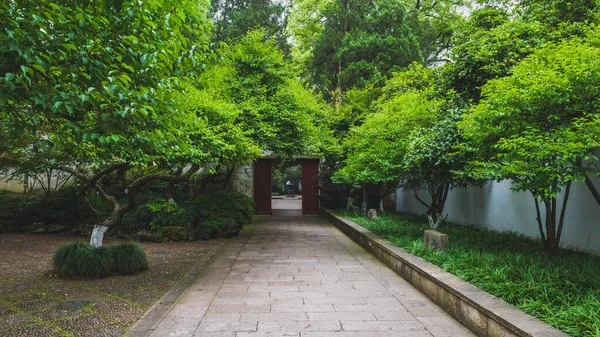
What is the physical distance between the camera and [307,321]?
3.77m

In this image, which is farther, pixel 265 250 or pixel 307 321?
pixel 265 250

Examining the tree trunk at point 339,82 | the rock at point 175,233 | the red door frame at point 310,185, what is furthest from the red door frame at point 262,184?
the rock at point 175,233

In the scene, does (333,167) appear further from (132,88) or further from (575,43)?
(132,88)

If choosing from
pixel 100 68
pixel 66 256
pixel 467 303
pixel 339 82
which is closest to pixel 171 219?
pixel 66 256

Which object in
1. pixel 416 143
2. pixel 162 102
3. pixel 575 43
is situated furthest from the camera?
pixel 416 143

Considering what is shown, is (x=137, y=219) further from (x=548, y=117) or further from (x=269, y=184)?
(x=548, y=117)

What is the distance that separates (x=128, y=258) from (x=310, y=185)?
41.7 ft

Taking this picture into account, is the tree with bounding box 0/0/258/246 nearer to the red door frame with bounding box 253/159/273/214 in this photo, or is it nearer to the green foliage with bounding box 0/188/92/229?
the green foliage with bounding box 0/188/92/229

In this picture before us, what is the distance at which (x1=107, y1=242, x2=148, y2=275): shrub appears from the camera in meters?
5.52

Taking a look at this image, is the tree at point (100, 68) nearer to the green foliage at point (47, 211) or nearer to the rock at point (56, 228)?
the rock at point (56, 228)

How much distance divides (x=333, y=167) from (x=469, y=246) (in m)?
9.73

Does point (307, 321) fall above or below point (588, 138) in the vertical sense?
below

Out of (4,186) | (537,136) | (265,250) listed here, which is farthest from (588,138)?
(4,186)

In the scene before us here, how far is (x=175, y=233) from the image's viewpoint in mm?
9156
